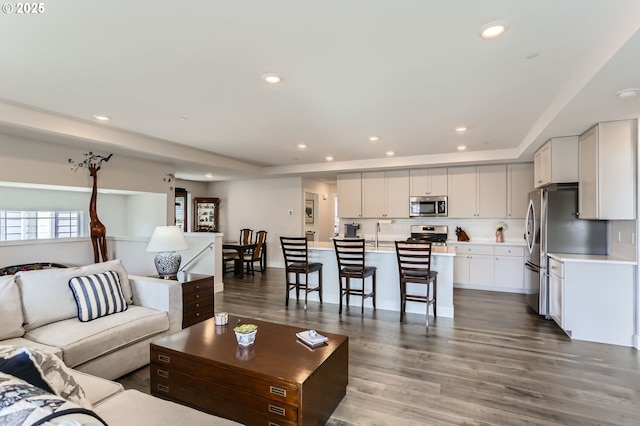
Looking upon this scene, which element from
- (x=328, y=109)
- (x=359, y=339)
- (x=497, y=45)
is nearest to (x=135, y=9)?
(x=328, y=109)

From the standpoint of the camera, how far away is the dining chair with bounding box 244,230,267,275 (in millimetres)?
7260

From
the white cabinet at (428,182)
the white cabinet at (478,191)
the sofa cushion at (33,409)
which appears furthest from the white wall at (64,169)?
the white cabinet at (478,191)

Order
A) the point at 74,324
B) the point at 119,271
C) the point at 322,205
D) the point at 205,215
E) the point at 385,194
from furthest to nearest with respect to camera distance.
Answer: the point at 322,205
the point at 205,215
the point at 385,194
the point at 119,271
the point at 74,324

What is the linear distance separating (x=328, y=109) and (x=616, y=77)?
2384mm

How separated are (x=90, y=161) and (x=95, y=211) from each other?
76cm

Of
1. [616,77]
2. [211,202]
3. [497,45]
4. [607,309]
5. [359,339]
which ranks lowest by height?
[359,339]

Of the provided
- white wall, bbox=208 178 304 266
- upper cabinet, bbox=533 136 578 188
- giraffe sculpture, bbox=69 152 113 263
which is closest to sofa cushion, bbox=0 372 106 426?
giraffe sculpture, bbox=69 152 113 263

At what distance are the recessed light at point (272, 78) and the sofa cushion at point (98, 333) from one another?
2.32m

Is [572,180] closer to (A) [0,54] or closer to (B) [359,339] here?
(B) [359,339]

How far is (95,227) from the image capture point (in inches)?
196

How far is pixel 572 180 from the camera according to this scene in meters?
4.04

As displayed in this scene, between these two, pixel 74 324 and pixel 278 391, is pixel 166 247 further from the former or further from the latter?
pixel 278 391

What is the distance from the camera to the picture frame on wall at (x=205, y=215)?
359 inches

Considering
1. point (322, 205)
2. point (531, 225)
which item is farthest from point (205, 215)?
point (531, 225)
